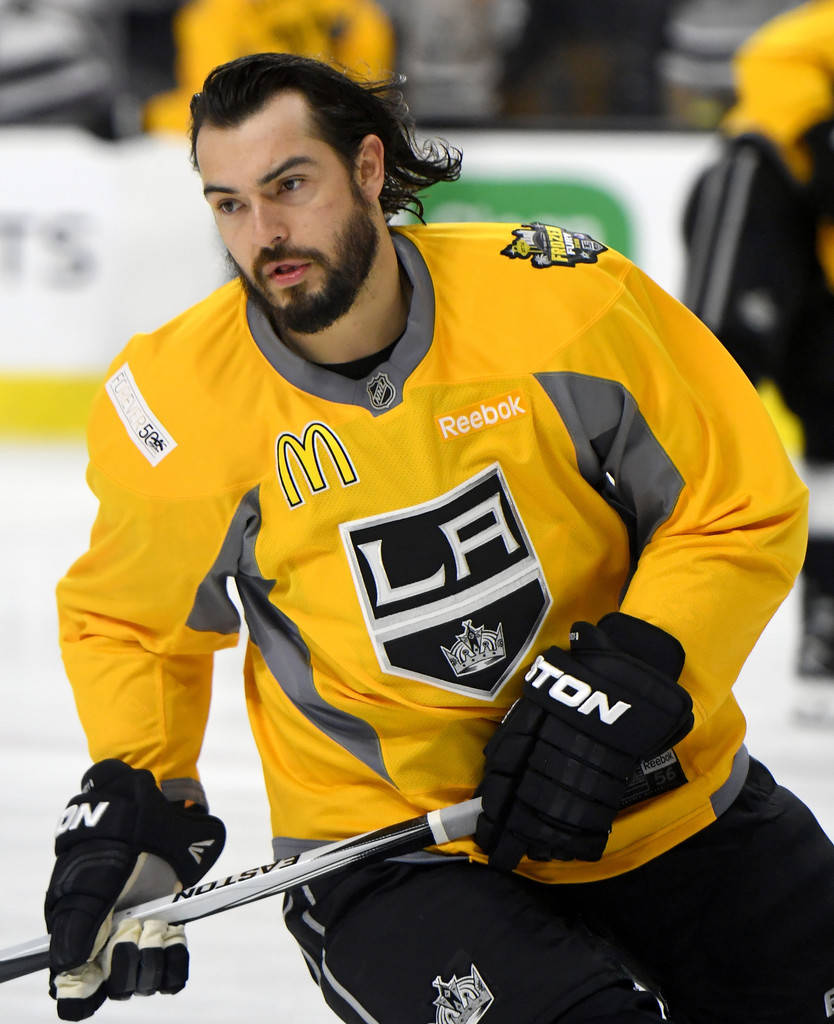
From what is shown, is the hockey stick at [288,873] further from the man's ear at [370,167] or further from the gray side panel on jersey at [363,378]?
the man's ear at [370,167]

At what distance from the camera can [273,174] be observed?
1384 mm

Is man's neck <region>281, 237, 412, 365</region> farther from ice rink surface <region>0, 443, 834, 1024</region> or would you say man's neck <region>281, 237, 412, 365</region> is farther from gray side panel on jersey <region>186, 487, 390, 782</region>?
ice rink surface <region>0, 443, 834, 1024</region>

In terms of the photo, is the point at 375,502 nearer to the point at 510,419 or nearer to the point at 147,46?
the point at 510,419

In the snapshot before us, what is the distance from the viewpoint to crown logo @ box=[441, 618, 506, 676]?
141 cm

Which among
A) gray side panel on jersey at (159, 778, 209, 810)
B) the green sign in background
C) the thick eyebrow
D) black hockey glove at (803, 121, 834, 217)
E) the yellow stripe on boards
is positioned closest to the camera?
the thick eyebrow

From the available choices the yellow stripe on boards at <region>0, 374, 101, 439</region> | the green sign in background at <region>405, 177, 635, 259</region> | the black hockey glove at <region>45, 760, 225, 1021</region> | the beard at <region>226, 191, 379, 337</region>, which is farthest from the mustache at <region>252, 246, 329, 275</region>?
the yellow stripe on boards at <region>0, 374, 101, 439</region>

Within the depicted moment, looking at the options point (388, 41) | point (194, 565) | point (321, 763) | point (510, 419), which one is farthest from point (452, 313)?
point (388, 41)

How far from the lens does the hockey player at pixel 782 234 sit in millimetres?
3113

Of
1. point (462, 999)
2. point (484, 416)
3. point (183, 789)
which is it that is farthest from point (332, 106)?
point (462, 999)

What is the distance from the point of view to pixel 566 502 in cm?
142

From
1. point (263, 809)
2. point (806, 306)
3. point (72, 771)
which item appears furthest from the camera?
point (806, 306)

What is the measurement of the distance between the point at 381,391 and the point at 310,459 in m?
0.09

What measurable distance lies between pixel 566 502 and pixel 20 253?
13.6 feet

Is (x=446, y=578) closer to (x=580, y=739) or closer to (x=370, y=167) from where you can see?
(x=580, y=739)
